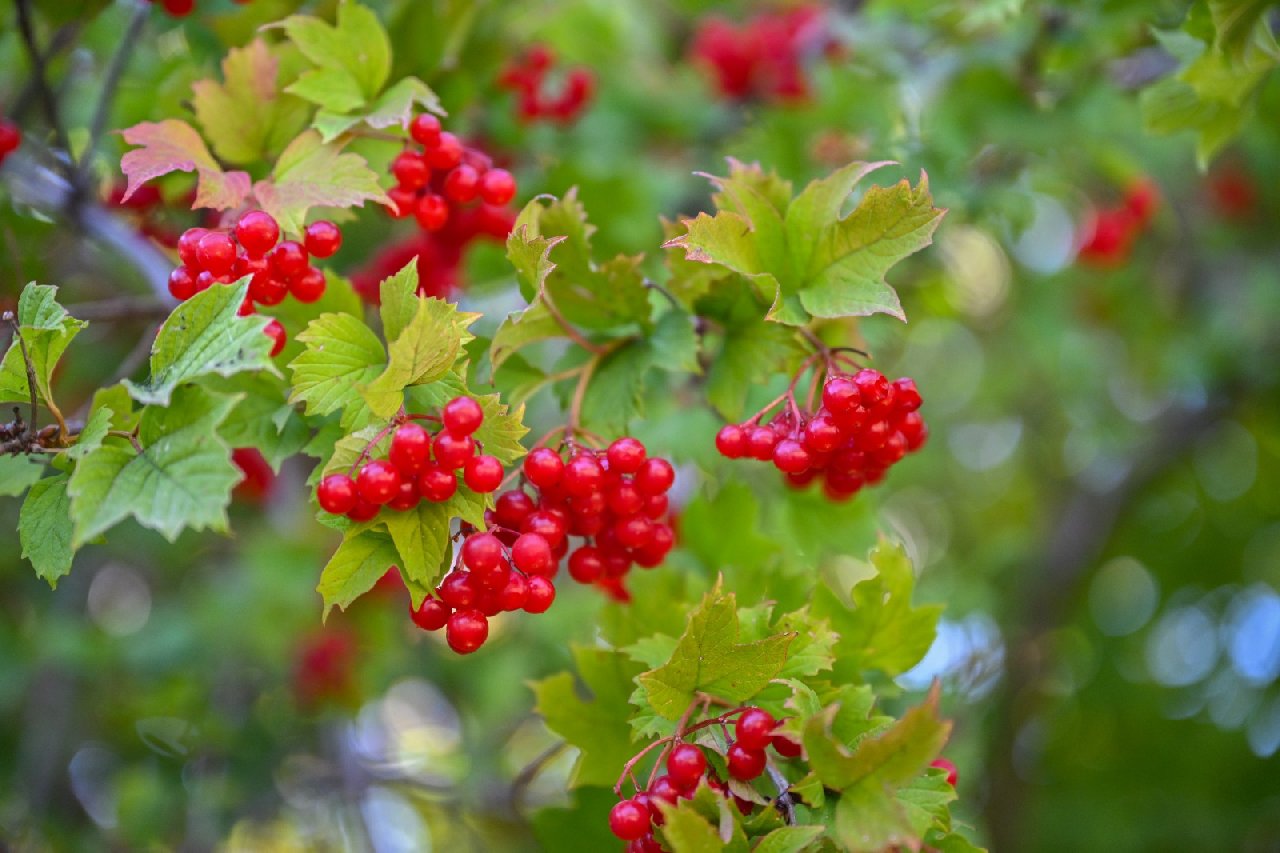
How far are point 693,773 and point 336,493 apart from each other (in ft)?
2.20

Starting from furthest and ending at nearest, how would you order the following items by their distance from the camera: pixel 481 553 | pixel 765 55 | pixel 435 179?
pixel 765 55 → pixel 435 179 → pixel 481 553

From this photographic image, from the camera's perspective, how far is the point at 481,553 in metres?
1.48

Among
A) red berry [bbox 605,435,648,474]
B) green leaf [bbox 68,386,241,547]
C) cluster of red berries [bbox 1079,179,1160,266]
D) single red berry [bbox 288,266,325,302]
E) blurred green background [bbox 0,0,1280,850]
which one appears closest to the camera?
green leaf [bbox 68,386,241,547]

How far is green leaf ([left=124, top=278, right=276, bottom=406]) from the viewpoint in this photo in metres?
1.36

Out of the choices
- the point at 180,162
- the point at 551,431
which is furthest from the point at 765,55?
the point at 180,162

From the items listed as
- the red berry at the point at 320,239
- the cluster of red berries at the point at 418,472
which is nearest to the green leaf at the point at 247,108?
the red berry at the point at 320,239

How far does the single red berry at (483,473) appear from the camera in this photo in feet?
4.74

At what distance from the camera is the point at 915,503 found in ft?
22.7

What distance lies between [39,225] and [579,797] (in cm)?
211

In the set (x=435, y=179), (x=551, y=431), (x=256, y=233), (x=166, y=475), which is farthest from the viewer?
(x=435, y=179)

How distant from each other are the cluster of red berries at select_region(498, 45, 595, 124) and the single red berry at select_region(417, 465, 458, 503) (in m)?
1.71

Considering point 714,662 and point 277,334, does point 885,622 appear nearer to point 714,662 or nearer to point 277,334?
point 714,662

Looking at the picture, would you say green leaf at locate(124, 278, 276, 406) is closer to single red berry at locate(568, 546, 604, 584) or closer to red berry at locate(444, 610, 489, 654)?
red berry at locate(444, 610, 489, 654)

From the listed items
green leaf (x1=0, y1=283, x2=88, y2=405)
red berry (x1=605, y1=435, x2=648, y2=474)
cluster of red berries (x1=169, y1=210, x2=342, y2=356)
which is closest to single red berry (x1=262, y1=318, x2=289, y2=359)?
cluster of red berries (x1=169, y1=210, x2=342, y2=356)
